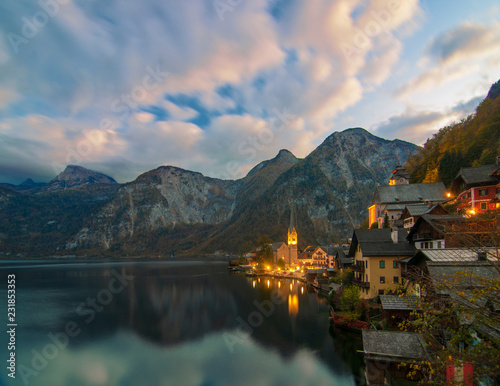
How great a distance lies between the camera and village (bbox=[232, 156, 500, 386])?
8.75 metres

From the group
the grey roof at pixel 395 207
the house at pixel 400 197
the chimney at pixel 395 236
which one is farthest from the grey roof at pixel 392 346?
the grey roof at pixel 395 207

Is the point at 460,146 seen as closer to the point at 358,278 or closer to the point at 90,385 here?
the point at 358,278

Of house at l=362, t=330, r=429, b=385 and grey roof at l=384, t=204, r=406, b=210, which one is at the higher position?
grey roof at l=384, t=204, r=406, b=210

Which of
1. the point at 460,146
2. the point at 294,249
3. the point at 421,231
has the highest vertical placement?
the point at 460,146

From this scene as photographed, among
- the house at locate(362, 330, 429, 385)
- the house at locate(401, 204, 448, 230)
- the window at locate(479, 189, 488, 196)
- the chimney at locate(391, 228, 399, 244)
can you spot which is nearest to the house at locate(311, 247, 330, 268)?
the house at locate(401, 204, 448, 230)

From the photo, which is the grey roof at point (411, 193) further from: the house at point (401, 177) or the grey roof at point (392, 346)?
the grey roof at point (392, 346)

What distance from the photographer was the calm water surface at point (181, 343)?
2730cm

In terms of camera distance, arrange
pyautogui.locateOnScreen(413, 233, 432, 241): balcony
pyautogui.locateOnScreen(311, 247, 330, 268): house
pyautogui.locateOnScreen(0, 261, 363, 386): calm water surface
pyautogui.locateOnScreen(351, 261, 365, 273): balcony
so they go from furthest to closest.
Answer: pyautogui.locateOnScreen(311, 247, 330, 268): house
pyautogui.locateOnScreen(351, 261, 365, 273): balcony
pyautogui.locateOnScreen(413, 233, 432, 241): balcony
pyautogui.locateOnScreen(0, 261, 363, 386): calm water surface

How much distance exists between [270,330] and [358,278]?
50.2 ft

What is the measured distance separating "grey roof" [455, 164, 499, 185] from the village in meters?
0.13

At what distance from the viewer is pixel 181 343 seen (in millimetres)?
35969

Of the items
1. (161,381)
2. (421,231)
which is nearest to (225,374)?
(161,381)

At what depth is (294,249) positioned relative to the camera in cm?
13112

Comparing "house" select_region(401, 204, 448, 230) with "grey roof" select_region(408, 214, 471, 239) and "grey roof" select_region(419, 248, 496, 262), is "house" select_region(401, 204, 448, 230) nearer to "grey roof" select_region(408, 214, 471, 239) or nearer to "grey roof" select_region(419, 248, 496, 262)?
"grey roof" select_region(408, 214, 471, 239)
